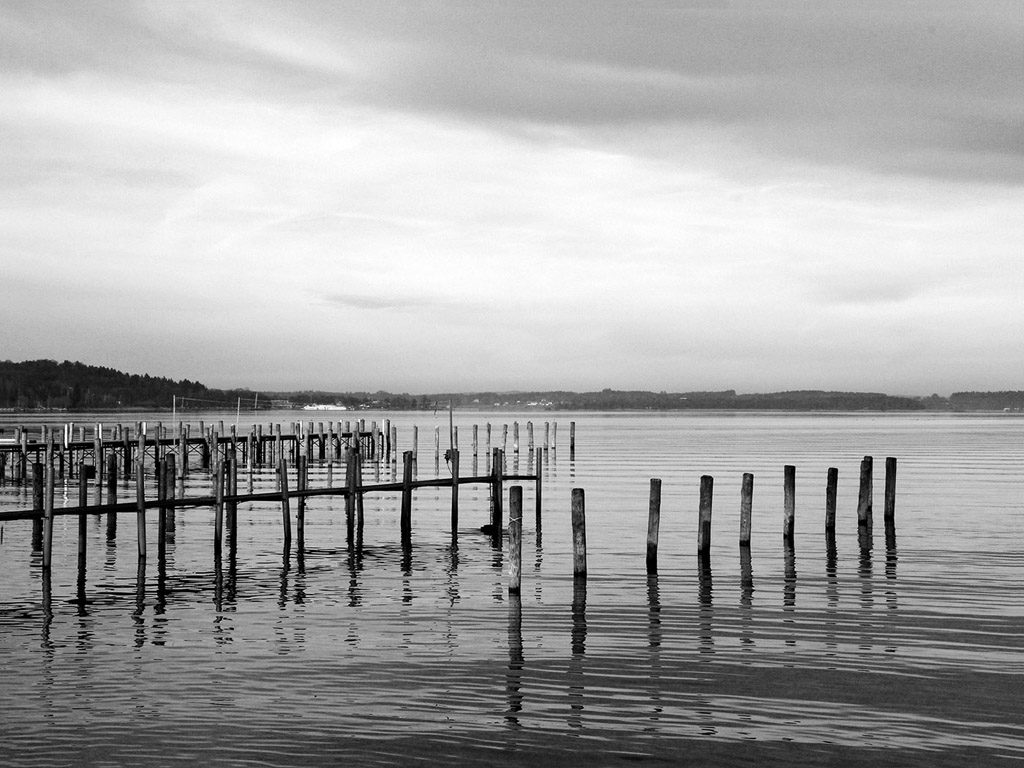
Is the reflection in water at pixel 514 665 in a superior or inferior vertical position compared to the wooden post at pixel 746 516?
inferior

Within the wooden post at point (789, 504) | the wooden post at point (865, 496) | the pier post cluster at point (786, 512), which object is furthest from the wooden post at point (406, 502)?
the wooden post at point (865, 496)

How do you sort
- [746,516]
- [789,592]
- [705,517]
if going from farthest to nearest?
[746,516], [705,517], [789,592]

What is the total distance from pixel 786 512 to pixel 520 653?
1323cm

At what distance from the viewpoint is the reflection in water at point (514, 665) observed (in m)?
13.2

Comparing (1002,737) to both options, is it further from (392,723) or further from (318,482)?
(318,482)

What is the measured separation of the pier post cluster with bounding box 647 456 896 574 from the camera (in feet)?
76.8

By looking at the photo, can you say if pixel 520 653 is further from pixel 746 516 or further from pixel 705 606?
pixel 746 516

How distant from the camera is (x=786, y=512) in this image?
2767 centimetres

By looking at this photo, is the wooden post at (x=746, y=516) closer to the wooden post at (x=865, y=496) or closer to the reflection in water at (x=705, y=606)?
the reflection in water at (x=705, y=606)

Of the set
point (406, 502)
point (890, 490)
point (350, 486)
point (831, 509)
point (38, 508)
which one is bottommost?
point (38, 508)

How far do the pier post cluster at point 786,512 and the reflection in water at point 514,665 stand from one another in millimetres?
5252

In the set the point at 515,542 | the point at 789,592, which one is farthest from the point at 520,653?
the point at 789,592

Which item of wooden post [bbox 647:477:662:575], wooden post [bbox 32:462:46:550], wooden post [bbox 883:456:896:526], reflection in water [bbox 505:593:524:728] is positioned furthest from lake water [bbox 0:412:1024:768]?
wooden post [bbox 883:456:896:526]

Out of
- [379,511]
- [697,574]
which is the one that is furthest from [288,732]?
[379,511]
